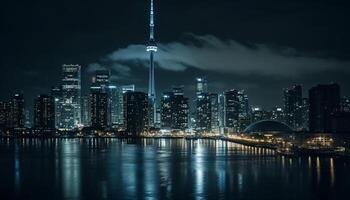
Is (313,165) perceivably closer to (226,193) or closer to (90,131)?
(226,193)

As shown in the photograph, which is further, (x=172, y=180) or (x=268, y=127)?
(x=268, y=127)

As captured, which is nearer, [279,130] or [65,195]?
[65,195]

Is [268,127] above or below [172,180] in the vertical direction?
above

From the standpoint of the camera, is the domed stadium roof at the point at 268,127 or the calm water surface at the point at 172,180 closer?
the calm water surface at the point at 172,180

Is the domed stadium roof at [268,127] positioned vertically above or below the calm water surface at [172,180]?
above

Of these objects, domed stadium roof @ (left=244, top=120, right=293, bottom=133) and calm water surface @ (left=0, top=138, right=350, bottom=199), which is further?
domed stadium roof @ (left=244, top=120, right=293, bottom=133)

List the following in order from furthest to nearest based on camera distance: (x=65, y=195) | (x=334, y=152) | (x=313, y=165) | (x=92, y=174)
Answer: (x=334, y=152) < (x=313, y=165) < (x=92, y=174) < (x=65, y=195)

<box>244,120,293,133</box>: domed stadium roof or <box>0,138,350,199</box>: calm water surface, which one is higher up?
<box>244,120,293,133</box>: domed stadium roof

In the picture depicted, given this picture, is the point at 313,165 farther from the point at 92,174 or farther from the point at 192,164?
the point at 92,174

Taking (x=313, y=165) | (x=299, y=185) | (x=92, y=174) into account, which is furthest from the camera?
(x=313, y=165)

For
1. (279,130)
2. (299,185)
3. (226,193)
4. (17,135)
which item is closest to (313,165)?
(299,185)
